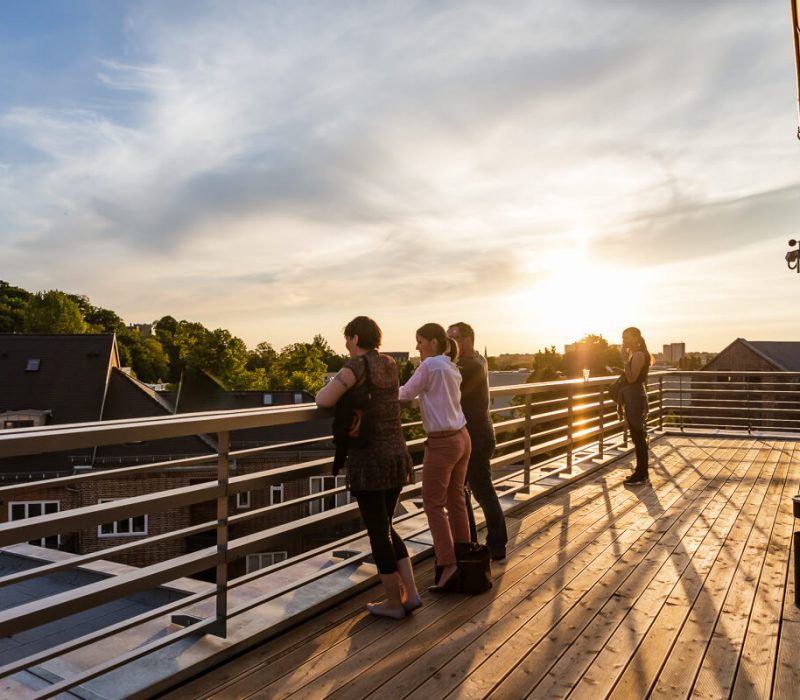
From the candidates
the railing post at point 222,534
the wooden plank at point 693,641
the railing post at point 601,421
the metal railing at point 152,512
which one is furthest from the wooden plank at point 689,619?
the railing post at point 601,421

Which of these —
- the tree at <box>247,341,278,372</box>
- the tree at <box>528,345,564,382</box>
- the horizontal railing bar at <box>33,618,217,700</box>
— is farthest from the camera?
the tree at <box>247,341,278,372</box>

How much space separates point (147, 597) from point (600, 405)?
19.9 ft

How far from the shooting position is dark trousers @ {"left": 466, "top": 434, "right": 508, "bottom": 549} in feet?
15.1

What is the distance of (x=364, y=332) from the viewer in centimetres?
341

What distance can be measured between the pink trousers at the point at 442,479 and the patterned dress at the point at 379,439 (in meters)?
0.51

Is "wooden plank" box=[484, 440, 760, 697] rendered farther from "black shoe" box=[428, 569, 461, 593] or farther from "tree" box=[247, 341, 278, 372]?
"tree" box=[247, 341, 278, 372]

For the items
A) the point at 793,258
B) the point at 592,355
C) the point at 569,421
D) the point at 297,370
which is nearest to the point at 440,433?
the point at 569,421

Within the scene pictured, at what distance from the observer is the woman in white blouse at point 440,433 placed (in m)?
3.87

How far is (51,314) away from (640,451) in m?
92.7

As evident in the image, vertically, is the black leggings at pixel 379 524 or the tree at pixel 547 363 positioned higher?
the tree at pixel 547 363

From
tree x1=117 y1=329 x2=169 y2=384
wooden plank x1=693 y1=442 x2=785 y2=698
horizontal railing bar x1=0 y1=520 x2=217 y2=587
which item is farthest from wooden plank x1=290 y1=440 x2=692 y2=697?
tree x1=117 y1=329 x2=169 y2=384

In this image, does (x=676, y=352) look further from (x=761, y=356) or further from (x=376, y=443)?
(x=376, y=443)

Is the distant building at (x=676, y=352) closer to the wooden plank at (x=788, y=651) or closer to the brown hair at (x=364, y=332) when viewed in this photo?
the wooden plank at (x=788, y=651)

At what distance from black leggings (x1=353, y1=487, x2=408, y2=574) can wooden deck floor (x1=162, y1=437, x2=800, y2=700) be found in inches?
13.8
